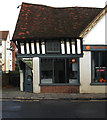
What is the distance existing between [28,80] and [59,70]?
2619 millimetres

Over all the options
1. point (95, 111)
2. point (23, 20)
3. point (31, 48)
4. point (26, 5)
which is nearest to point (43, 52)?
point (31, 48)

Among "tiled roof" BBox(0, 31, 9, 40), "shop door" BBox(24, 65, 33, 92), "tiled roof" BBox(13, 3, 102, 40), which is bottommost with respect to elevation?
"shop door" BBox(24, 65, 33, 92)

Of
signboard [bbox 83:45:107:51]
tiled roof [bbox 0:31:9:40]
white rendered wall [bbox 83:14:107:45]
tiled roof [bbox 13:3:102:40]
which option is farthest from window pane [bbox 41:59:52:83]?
tiled roof [bbox 0:31:9:40]

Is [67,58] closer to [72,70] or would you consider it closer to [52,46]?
[72,70]

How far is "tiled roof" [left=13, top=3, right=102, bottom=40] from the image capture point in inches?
679

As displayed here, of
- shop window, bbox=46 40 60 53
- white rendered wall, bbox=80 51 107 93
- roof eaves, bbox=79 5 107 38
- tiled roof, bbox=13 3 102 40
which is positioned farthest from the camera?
tiled roof, bbox=13 3 102 40

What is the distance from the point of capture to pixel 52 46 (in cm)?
1677

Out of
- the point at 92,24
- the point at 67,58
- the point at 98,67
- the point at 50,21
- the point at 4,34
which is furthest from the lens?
the point at 4,34

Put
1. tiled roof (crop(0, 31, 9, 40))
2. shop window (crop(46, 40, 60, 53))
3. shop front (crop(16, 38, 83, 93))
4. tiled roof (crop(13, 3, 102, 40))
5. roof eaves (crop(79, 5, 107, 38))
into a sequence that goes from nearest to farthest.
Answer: roof eaves (crop(79, 5, 107, 38)) → shop front (crop(16, 38, 83, 93)) → shop window (crop(46, 40, 60, 53)) → tiled roof (crop(13, 3, 102, 40)) → tiled roof (crop(0, 31, 9, 40))

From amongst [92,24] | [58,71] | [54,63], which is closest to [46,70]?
[54,63]

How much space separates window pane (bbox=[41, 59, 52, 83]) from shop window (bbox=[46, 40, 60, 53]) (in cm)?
74

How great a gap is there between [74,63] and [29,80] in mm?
3676

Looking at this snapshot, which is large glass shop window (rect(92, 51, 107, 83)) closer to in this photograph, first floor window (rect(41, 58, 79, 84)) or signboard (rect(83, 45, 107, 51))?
signboard (rect(83, 45, 107, 51))

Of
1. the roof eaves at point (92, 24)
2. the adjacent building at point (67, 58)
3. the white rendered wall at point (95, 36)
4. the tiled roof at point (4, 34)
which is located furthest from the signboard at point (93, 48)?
the tiled roof at point (4, 34)
